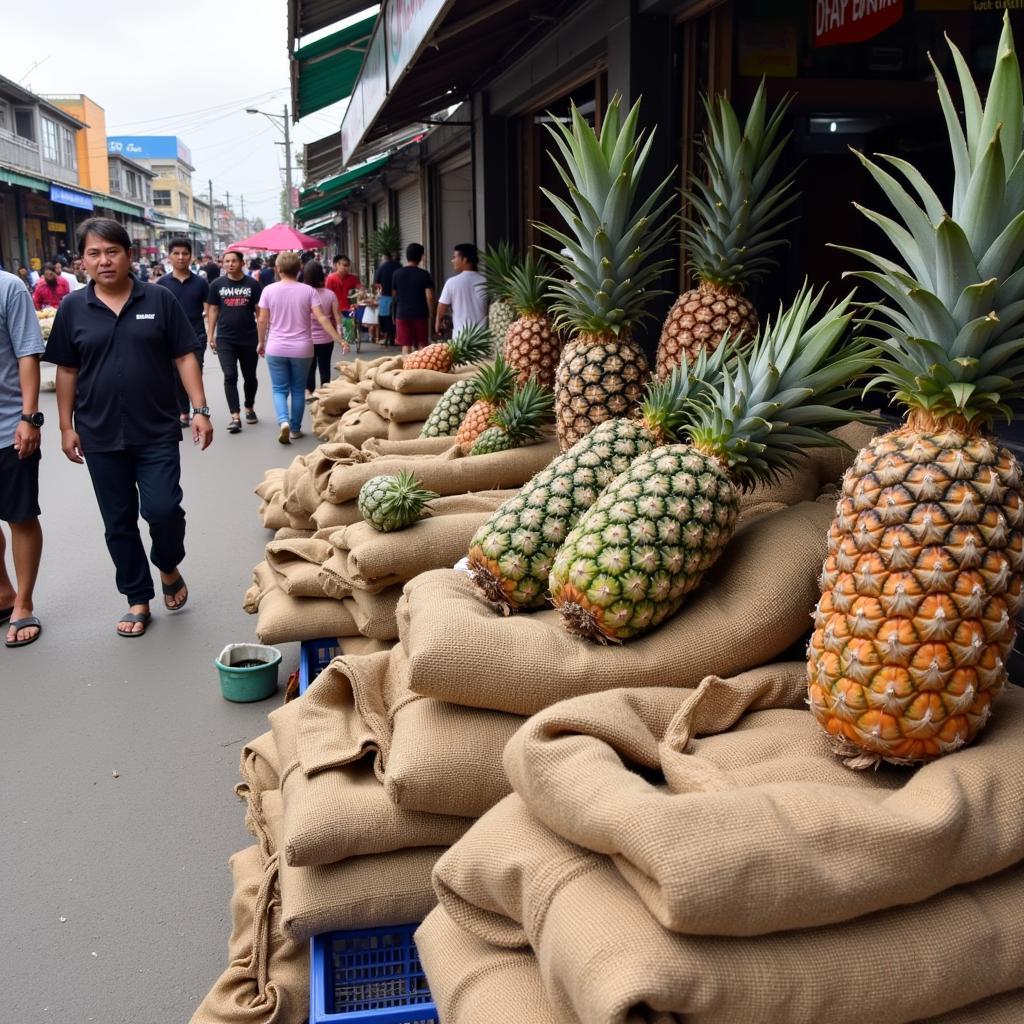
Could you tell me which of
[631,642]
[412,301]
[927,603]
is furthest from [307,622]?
[412,301]

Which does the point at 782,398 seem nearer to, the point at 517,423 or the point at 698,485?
the point at 698,485

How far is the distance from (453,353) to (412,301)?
8277 millimetres

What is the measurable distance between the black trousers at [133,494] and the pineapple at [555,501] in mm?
2969

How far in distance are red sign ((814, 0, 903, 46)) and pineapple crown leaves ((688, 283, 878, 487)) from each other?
2824 millimetres

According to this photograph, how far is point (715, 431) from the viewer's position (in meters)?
2.62

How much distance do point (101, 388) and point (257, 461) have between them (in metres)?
4.95

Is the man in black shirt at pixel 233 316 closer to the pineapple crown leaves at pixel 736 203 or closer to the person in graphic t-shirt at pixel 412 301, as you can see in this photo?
the person in graphic t-shirt at pixel 412 301

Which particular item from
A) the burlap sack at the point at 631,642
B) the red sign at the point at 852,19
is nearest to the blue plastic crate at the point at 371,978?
the burlap sack at the point at 631,642

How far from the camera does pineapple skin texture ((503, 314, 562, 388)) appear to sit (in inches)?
187

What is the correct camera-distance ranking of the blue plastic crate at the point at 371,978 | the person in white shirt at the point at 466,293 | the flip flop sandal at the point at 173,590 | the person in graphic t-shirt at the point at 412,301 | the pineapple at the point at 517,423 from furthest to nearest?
the person in graphic t-shirt at the point at 412,301, the person in white shirt at the point at 466,293, the flip flop sandal at the point at 173,590, the pineapple at the point at 517,423, the blue plastic crate at the point at 371,978

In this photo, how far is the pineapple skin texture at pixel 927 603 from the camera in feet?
5.85

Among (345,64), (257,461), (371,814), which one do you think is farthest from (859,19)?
(345,64)

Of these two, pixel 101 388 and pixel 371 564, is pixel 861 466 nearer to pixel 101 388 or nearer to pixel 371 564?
pixel 371 564

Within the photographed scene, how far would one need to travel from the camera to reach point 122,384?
512 cm
